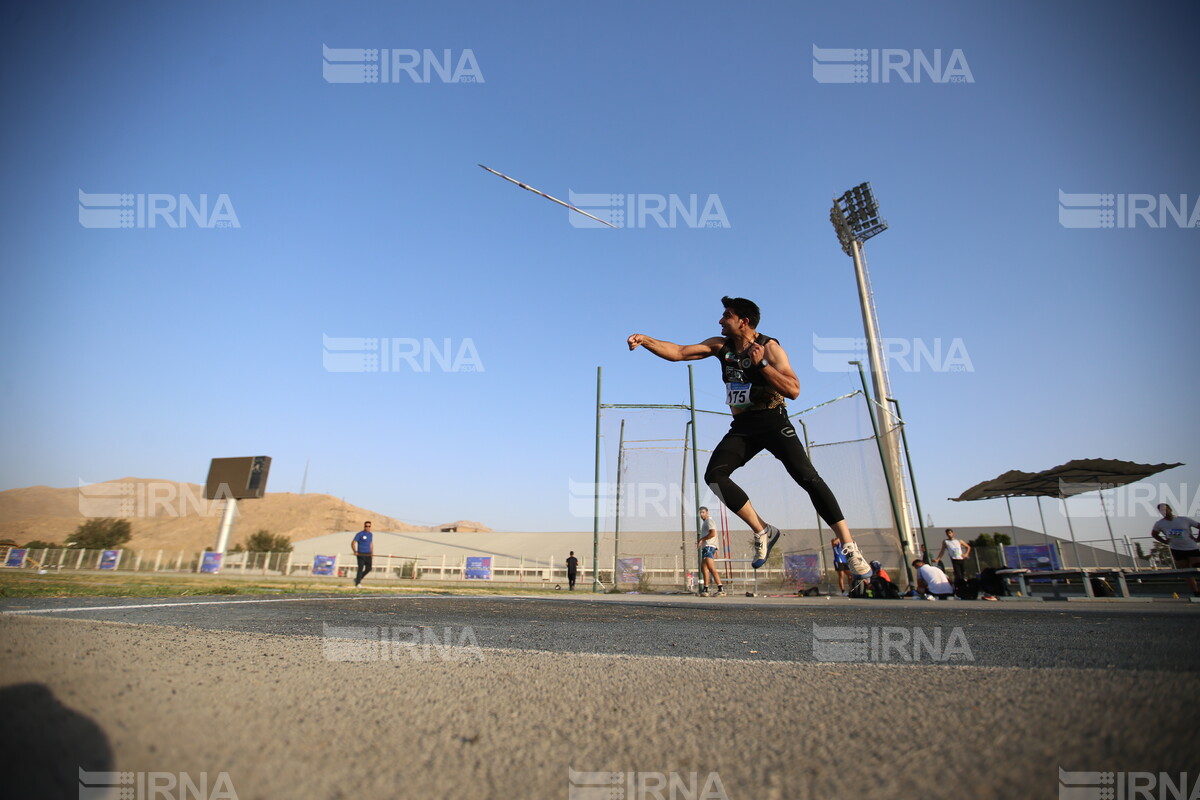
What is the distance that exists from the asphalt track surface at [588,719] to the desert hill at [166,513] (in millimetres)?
76895

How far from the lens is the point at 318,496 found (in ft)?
292

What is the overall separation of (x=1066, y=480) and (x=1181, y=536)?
6274 mm

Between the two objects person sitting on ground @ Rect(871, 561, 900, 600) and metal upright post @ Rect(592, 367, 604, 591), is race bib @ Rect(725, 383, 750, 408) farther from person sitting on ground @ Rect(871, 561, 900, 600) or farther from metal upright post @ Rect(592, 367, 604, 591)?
metal upright post @ Rect(592, 367, 604, 591)

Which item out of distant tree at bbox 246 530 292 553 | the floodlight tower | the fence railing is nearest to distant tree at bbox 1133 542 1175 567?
the fence railing

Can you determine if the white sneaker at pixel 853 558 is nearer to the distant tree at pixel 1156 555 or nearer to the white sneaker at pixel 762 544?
the white sneaker at pixel 762 544

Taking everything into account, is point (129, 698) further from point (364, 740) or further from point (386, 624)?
point (386, 624)

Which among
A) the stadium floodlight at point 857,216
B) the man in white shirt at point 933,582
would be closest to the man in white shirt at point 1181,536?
the man in white shirt at point 933,582

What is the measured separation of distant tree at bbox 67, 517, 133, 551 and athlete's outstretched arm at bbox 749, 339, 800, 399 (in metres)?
60.8

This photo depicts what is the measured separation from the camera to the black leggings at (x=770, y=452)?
415 centimetres

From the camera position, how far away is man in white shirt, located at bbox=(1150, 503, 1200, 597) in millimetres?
8758

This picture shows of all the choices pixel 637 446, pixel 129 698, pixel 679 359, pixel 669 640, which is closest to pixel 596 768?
pixel 129 698

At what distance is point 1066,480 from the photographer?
14.4 meters

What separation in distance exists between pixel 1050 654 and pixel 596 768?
1.75 metres

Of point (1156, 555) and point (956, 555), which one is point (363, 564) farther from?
point (1156, 555)
